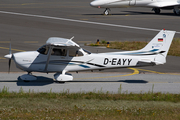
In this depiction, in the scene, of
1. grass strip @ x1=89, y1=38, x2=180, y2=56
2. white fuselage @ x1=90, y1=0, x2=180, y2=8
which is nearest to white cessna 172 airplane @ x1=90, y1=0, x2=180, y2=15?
white fuselage @ x1=90, y1=0, x2=180, y2=8

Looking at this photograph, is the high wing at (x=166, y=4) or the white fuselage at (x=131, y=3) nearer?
the white fuselage at (x=131, y=3)

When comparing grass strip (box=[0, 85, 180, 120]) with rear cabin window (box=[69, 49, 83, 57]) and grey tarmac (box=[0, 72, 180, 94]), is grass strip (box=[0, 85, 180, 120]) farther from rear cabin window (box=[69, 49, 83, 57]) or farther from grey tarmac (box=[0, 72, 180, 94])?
rear cabin window (box=[69, 49, 83, 57])

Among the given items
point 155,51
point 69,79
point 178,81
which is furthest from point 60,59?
point 178,81

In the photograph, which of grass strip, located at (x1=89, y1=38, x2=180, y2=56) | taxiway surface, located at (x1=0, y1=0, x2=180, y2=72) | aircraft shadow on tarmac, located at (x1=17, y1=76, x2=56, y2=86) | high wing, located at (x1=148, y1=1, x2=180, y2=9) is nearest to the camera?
aircraft shadow on tarmac, located at (x1=17, y1=76, x2=56, y2=86)

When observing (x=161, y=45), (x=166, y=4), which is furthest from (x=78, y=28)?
(x=161, y=45)

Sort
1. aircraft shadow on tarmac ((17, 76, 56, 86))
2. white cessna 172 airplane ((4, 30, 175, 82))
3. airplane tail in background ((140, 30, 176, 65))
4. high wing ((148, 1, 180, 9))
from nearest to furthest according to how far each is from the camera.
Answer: white cessna 172 airplane ((4, 30, 175, 82)), airplane tail in background ((140, 30, 176, 65)), aircraft shadow on tarmac ((17, 76, 56, 86)), high wing ((148, 1, 180, 9))

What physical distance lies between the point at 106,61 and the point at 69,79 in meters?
2.31

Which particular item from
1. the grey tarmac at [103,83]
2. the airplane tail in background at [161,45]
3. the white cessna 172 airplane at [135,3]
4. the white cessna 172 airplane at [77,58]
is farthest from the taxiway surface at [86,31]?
the white cessna 172 airplane at [135,3]

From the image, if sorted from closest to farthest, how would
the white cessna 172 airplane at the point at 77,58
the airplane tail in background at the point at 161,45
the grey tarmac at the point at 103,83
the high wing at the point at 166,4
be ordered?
the grey tarmac at the point at 103,83 < the white cessna 172 airplane at the point at 77,58 < the airplane tail in background at the point at 161,45 < the high wing at the point at 166,4

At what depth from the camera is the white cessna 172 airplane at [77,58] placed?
1648 centimetres

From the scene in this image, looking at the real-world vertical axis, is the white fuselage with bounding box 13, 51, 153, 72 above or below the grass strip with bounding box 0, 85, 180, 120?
above

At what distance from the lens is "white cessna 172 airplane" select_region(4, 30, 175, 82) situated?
1648 cm

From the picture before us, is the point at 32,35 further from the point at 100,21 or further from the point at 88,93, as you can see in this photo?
the point at 88,93

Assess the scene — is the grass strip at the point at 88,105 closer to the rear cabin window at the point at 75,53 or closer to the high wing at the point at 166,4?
the rear cabin window at the point at 75,53
